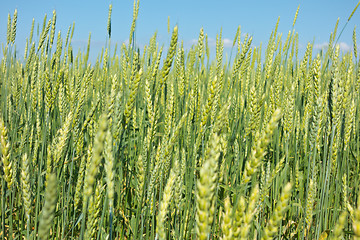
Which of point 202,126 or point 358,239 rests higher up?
point 202,126

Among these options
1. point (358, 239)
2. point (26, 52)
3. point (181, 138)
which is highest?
point (26, 52)

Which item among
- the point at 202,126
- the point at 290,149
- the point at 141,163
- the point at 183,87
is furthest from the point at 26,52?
the point at 290,149

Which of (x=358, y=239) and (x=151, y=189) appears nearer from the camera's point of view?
(x=358, y=239)

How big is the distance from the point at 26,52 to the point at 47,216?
176 cm

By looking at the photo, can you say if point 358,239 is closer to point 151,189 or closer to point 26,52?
→ point 151,189

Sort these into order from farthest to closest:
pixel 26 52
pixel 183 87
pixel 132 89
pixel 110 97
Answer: pixel 26 52, pixel 183 87, pixel 132 89, pixel 110 97

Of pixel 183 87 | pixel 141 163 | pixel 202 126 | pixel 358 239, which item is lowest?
pixel 358 239

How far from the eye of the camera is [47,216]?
42 centimetres

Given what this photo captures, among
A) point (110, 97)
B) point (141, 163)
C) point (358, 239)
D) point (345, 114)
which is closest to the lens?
point (358, 239)

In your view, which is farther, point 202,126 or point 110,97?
point 202,126

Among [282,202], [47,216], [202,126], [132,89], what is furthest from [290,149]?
[47,216]

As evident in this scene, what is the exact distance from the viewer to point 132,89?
2.69 feet

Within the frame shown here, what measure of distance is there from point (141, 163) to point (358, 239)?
65 cm

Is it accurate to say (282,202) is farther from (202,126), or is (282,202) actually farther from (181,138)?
(181,138)
